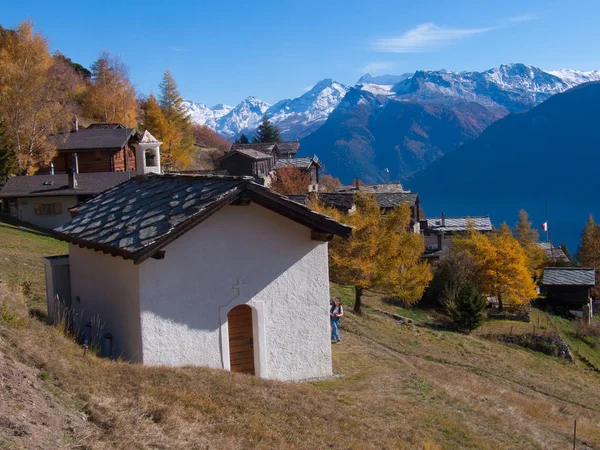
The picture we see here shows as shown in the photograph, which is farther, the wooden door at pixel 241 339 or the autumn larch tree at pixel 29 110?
the autumn larch tree at pixel 29 110

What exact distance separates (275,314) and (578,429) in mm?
7398

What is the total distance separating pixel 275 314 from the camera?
13.0 m

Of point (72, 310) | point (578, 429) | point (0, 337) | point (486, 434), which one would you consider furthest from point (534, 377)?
point (0, 337)

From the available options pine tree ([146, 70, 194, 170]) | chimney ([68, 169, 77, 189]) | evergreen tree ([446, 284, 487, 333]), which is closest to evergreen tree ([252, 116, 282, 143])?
pine tree ([146, 70, 194, 170])

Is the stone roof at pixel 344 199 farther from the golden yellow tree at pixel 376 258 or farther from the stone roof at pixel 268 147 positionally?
the stone roof at pixel 268 147

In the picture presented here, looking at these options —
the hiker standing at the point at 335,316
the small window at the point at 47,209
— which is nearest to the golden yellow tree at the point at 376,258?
the hiker standing at the point at 335,316

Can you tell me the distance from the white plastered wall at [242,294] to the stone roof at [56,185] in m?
25.4

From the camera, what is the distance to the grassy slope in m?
8.13

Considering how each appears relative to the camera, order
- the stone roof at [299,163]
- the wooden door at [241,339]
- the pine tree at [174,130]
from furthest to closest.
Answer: the stone roof at [299,163]
the pine tree at [174,130]
the wooden door at [241,339]

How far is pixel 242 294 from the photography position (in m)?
12.6

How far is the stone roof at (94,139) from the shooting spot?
47062mm

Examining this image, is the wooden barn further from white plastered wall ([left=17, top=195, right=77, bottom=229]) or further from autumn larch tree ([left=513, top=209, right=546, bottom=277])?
white plastered wall ([left=17, top=195, right=77, bottom=229])

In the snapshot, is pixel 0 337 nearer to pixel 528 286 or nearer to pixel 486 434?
pixel 486 434

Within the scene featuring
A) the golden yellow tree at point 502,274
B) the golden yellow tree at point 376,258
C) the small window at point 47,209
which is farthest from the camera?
the golden yellow tree at point 502,274
